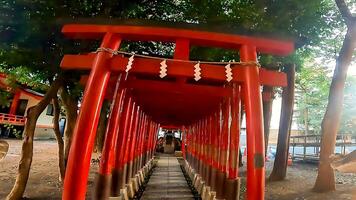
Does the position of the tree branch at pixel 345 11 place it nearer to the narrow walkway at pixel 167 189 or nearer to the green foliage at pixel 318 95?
the green foliage at pixel 318 95

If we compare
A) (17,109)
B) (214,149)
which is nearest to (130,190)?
(214,149)

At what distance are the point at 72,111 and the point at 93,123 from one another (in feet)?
30.7

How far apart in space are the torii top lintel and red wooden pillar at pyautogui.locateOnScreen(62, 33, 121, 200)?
0.43 meters

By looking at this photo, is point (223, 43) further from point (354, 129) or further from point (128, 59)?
point (354, 129)

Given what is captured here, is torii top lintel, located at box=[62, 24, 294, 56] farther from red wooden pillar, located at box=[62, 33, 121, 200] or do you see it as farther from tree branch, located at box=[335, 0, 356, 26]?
tree branch, located at box=[335, 0, 356, 26]

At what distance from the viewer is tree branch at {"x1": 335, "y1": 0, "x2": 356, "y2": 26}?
456 inches

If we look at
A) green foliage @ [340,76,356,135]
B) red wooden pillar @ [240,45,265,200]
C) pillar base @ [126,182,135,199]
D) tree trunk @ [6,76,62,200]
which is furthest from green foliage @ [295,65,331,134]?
tree trunk @ [6,76,62,200]

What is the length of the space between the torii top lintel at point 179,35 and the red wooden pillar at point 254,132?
296mm

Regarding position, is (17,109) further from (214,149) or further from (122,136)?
(214,149)

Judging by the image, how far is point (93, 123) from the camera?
5.00 meters

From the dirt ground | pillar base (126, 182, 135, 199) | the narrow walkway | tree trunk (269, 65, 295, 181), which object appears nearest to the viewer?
pillar base (126, 182, 135, 199)

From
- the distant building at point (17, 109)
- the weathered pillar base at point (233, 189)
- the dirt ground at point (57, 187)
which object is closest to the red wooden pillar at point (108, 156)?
the weathered pillar base at point (233, 189)

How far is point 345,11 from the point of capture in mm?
11703

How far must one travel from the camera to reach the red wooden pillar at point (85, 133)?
474cm
